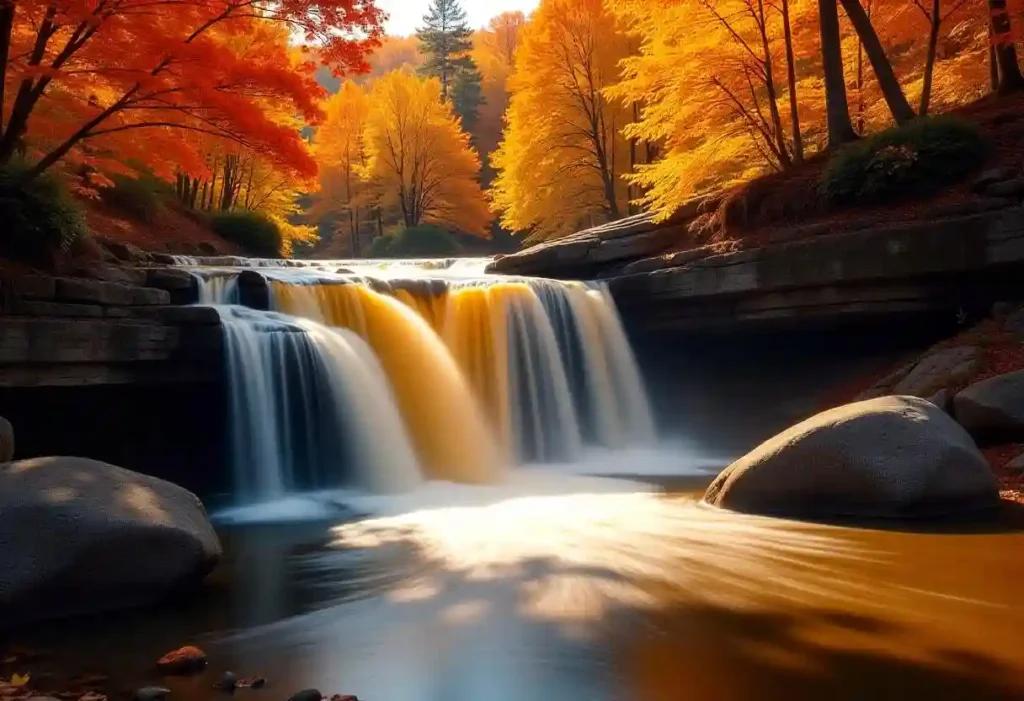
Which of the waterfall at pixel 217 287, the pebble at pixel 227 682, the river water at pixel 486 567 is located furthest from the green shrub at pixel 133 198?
the pebble at pixel 227 682

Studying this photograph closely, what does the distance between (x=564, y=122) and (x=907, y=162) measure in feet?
49.3

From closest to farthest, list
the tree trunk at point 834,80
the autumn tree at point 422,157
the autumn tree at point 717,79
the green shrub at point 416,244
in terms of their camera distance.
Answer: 1. the tree trunk at point 834,80
2. the autumn tree at point 717,79
3. the green shrub at point 416,244
4. the autumn tree at point 422,157

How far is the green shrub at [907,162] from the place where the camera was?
11125 mm

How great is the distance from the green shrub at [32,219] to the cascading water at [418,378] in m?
1.97

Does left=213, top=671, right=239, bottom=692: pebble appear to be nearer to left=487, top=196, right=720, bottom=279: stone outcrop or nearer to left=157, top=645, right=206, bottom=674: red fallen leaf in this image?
left=157, top=645, right=206, bottom=674: red fallen leaf

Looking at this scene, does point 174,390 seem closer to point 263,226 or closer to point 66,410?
point 66,410

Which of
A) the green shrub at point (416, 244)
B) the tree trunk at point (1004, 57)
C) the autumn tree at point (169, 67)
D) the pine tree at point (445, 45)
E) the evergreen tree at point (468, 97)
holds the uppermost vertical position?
the pine tree at point (445, 45)

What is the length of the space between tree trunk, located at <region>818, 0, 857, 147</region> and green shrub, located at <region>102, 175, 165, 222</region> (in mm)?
14281

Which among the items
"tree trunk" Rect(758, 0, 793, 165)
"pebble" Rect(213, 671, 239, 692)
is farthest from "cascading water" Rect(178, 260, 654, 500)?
"pebble" Rect(213, 671, 239, 692)

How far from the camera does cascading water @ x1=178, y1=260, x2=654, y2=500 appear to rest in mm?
9695

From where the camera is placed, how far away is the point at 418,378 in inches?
433

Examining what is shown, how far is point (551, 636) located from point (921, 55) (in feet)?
60.6

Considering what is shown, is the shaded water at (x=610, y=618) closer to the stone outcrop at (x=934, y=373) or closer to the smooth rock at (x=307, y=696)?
the smooth rock at (x=307, y=696)

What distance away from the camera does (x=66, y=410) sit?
9.30 m
